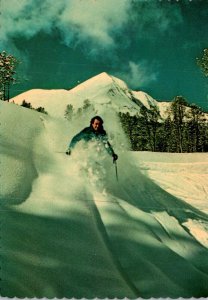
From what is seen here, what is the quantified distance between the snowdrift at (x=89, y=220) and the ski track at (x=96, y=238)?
12 millimetres

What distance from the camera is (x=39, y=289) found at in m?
6.14

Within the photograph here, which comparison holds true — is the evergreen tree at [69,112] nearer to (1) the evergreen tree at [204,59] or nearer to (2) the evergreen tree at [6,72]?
(2) the evergreen tree at [6,72]

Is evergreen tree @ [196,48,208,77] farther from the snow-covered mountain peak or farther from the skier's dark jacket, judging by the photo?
the skier's dark jacket

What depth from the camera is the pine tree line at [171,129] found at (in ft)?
25.8

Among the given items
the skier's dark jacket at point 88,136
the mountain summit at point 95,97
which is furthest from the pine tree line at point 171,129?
the skier's dark jacket at point 88,136

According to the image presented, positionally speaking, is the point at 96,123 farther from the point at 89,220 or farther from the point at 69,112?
the point at 89,220

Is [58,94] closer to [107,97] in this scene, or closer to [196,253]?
[107,97]

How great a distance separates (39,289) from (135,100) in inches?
109

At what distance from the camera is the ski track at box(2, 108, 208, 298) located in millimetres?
6320

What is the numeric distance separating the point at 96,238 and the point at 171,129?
2.32 m

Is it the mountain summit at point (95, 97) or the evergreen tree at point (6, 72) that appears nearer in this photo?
the evergreen tree at point (6, 72)

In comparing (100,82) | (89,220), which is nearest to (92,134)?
(100,82)

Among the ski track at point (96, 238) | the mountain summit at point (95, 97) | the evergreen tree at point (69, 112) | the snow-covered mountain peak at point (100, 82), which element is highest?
the snow-covered mountain peak at point (100, 82)

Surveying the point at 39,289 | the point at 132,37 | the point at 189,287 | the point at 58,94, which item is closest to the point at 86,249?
the point at 39,289
